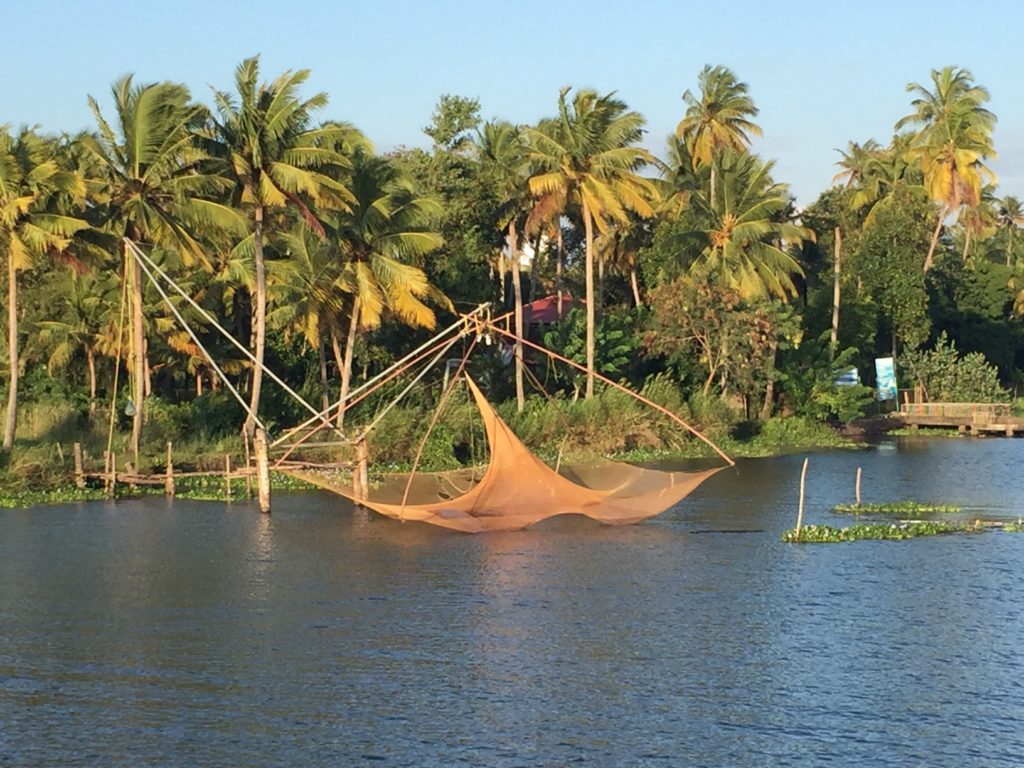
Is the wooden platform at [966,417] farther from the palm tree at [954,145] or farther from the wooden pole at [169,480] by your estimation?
the wooden pole at [169,480]

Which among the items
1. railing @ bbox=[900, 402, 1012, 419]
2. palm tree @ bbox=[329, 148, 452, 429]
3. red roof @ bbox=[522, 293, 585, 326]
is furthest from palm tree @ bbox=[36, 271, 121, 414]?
railing @ bbox=[900, 402, 1012, 419]

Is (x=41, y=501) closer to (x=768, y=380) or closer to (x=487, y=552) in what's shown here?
(x=487, y=552)

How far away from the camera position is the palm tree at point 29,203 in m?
30.7

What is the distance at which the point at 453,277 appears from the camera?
46406mm

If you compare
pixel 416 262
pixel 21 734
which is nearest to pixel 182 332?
pixel 416 262

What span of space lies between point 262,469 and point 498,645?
11.6 meters

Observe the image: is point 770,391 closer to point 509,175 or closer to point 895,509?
point 509,175

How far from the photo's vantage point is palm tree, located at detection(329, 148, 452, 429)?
3753 centimetres

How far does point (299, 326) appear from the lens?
3928cm

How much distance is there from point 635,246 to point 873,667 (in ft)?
138

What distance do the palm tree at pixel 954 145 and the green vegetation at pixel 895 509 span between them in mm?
32643

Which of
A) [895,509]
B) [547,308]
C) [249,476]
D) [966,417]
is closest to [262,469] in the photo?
[249,476]

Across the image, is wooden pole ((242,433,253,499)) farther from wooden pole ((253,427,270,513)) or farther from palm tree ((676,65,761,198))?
palm tree ((676,65,761,198))

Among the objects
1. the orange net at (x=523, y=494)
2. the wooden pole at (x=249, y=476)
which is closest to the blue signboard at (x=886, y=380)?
the orange net at (x=523, y=494)
